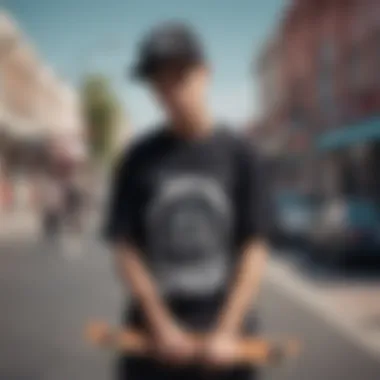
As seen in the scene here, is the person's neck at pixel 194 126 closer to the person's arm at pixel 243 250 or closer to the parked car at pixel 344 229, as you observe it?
the person's arm at pixel 243 250

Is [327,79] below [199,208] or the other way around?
the other way around

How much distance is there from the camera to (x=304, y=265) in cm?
161

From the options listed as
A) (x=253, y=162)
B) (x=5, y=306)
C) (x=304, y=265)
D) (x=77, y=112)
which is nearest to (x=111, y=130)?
(x=77, y=112)

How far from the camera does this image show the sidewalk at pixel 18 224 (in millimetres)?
1490

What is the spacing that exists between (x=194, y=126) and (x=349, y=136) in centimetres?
42

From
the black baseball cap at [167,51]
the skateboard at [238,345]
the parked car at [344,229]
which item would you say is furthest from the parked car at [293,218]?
the black baseball cap at [167,51]

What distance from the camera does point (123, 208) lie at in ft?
4.04

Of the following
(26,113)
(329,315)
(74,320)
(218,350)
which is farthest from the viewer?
(329,315)

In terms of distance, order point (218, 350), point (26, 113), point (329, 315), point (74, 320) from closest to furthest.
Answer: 1. point (218, 350)
2. point (74, 320)
3. point (26, 113)
4. point (329, 315)

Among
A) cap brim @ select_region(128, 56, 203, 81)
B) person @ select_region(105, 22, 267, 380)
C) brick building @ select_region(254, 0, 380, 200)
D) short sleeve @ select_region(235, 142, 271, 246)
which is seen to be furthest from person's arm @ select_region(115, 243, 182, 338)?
brick building @ select_region(254, 0, 380, 200)

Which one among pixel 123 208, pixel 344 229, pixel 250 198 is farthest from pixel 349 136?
pixel 123 208

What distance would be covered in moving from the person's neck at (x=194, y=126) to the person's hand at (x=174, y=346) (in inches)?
11.9

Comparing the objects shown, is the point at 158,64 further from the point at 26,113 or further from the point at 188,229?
the point at 26,113

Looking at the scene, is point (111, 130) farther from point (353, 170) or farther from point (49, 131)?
point (353, 170)
